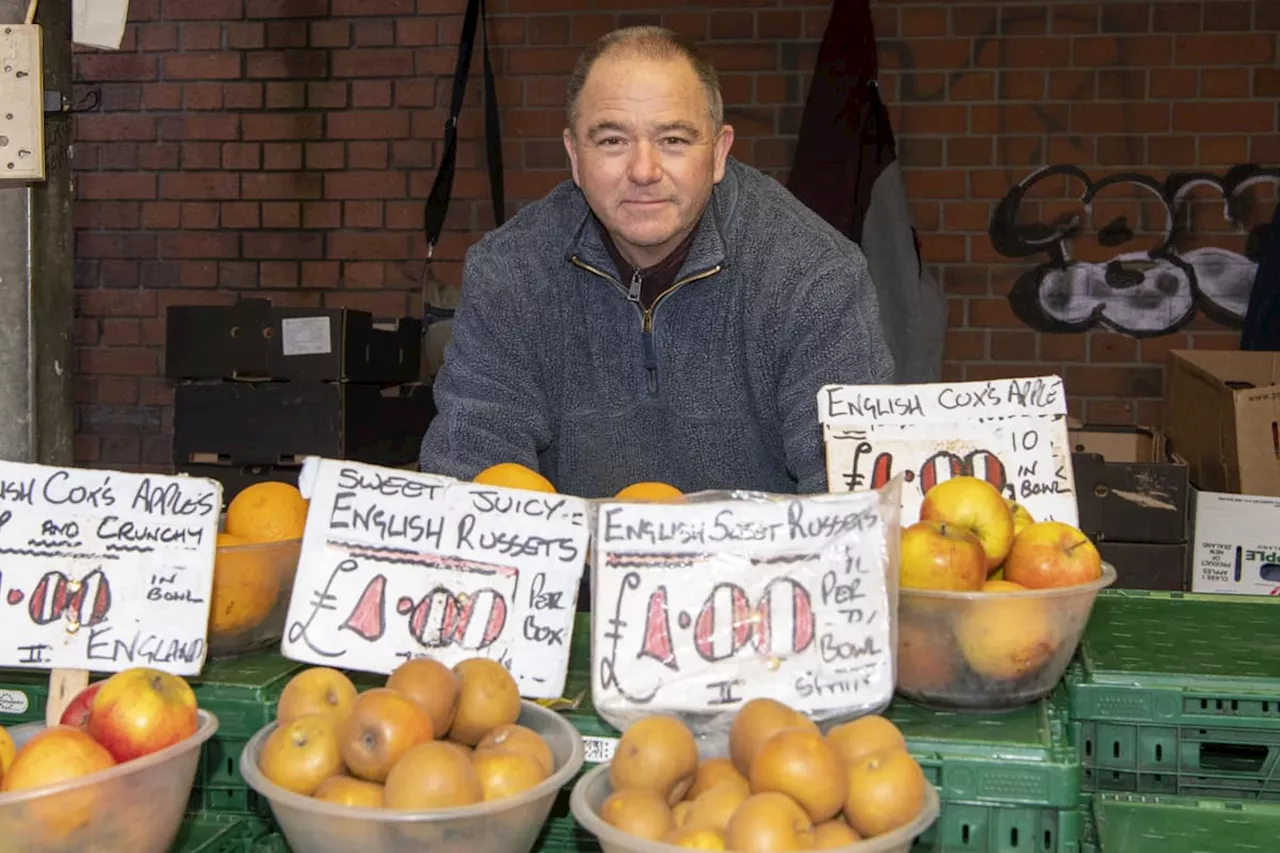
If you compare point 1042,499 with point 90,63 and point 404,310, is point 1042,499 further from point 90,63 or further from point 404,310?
point 90,63

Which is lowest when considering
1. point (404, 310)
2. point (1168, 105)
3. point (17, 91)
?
point (404, 310)

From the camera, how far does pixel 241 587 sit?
1.30 meters

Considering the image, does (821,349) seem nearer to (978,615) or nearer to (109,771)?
(978,615)

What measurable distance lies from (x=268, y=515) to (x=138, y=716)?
16.1 inches

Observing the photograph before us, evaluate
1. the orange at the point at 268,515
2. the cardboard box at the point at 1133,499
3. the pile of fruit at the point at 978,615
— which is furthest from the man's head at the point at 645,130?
the cardboard box at the point at 1133,499

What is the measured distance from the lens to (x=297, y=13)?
4223 mm

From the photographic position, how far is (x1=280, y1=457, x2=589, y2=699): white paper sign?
1181 millimetres

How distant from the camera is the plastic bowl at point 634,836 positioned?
0.84 meters

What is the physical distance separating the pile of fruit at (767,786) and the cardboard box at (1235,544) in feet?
8.17

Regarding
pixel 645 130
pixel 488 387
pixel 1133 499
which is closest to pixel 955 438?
pixel 645 130

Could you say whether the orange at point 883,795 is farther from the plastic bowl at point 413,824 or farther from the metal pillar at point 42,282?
the metal pillar at point 42,282

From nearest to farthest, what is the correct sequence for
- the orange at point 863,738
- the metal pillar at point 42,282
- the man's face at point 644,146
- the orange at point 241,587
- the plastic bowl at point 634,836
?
the plastic bowl at point 634,836 < the orange at point 863,738 < the orange at point 241,587 < the man's face at point 644,146 < the metal pillar at point 42,282

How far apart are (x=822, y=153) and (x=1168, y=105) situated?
1136mm

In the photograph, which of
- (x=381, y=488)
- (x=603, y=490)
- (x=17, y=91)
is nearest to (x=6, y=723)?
(x=381, y=488)
